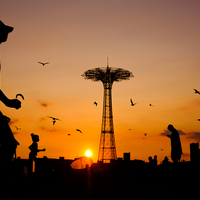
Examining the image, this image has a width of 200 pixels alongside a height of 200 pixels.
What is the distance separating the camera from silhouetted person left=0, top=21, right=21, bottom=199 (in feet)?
13.9

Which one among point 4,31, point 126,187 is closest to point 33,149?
point 126,187

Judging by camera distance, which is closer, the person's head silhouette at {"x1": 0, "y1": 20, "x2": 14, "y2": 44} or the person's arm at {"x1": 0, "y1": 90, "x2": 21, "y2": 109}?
the person's arm at {"x1": 0, "y1": 90, "x2": 21, "y2": 109}

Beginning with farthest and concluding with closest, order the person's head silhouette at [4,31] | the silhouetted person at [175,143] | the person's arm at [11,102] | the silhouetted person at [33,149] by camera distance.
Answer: the silhouetted person at [33,149] → the silhouetted person at [175,143] → the person's head silhouette at [4,31] → the person's arm at [11,102]

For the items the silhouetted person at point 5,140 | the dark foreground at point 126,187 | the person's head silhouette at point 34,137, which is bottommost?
the dark foreground at point 126,187

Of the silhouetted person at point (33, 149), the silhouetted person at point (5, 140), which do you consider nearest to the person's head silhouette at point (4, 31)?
the silhouetted person at point (5, 140)

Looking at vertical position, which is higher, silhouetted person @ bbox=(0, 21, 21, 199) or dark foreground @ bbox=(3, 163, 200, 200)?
silhouetted person @ bbox=(0, 21, 21, 199)

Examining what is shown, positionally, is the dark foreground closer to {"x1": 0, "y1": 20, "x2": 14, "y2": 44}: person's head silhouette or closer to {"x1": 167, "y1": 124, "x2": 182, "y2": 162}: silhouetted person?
{"x1": 167, "y1": 124, "x2": 182, "y2": 162}: silhouetted person

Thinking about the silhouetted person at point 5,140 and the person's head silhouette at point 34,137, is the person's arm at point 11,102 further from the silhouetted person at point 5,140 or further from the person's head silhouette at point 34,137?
the person's head silhouette at point 34,137

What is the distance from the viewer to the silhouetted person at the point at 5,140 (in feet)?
13.9

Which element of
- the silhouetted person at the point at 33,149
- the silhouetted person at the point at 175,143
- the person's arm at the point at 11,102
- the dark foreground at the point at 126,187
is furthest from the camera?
the silhouetted person at the point at 33,149

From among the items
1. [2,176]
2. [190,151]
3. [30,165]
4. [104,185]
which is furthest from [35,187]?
[190,151]

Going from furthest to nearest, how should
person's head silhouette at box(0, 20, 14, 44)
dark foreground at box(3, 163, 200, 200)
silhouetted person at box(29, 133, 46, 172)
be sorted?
silhouetted person at box(29, 133, 46, 172) → dark foreground at box(3, 163, 200, 200) → person's head silhouette at box(0, 20, 14, 44)

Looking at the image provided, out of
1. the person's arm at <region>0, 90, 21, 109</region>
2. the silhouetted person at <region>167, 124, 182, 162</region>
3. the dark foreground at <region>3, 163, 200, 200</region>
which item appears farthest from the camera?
the silhouetted person at <region>167, 124, 182, 162</region>

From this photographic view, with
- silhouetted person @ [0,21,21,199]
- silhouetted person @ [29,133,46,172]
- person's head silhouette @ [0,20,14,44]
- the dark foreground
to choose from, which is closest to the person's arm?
silhouetted person @ [0,21,21,199]
